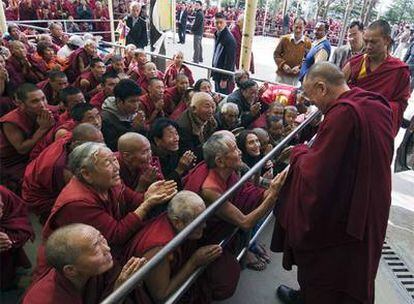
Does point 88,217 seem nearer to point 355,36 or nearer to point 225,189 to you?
point 225,189

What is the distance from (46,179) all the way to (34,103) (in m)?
0.94

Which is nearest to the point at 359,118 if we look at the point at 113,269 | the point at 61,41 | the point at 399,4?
the point at 113,269

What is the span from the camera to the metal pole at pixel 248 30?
5.11 meters

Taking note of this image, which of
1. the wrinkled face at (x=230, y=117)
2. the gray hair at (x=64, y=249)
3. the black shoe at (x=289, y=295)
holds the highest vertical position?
the gray hair at (x=64, y=249)

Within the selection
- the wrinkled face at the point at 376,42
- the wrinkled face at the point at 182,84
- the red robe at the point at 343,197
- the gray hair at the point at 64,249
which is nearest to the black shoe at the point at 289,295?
the red robe at the point at 343,197

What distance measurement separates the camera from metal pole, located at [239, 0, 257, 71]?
16.8 ft

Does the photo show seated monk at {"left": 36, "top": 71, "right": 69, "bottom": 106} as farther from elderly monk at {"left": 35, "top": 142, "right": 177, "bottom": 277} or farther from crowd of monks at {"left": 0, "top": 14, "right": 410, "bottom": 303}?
elderly monk at {"left": 35, "top": 142, "right": 177, "bottom": 277}

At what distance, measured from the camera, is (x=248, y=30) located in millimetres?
5270

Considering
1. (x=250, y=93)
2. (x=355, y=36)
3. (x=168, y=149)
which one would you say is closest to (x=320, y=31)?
(x=355, y=36)

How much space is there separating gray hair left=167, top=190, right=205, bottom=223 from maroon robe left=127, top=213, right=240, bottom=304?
0.24 ft

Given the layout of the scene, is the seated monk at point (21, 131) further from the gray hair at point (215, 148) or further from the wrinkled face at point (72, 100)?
the gray hair at point (215, 148)

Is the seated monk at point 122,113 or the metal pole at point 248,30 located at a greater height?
the metal pole at point 248,30

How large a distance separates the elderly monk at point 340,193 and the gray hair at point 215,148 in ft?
1.37

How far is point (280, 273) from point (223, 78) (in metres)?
3.64
